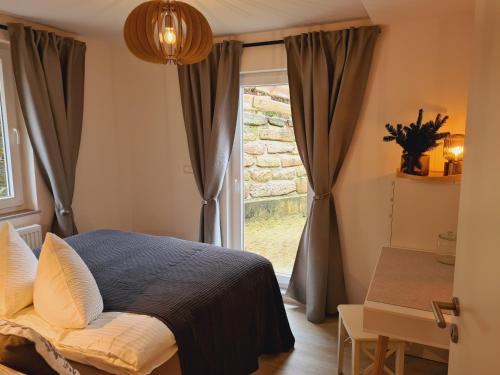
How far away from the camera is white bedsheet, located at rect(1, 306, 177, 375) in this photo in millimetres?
1571

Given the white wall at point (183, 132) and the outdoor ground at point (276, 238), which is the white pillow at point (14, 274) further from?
the outdoor ground at point (276, 238)

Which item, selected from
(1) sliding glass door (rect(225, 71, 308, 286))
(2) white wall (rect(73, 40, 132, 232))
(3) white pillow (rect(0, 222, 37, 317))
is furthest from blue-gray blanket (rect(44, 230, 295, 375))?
(1) sliding glass door (rect(225, 71, 308, 286))

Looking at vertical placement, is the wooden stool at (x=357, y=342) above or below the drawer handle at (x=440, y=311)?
below

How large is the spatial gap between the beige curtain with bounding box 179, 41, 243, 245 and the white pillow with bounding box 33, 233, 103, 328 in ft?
5.70

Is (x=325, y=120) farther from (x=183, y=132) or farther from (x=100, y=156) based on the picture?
(x=100, y=156)

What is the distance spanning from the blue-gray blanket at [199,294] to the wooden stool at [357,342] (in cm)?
45

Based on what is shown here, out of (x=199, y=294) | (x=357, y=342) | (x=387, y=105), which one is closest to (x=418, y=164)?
(x=387, y=105)

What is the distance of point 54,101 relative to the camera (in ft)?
10.4

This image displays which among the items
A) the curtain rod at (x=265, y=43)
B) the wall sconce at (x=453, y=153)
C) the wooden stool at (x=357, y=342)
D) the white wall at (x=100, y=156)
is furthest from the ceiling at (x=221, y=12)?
the wooden stool at (x=357, y=342)

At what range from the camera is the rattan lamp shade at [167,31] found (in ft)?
5.96

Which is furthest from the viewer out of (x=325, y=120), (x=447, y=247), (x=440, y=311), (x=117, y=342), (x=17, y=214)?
(x=17, y=214)

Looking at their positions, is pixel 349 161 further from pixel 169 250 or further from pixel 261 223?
pixel 169 250

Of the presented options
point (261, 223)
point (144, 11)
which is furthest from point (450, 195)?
point (144, 11)

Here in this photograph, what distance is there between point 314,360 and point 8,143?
2.87 metres
